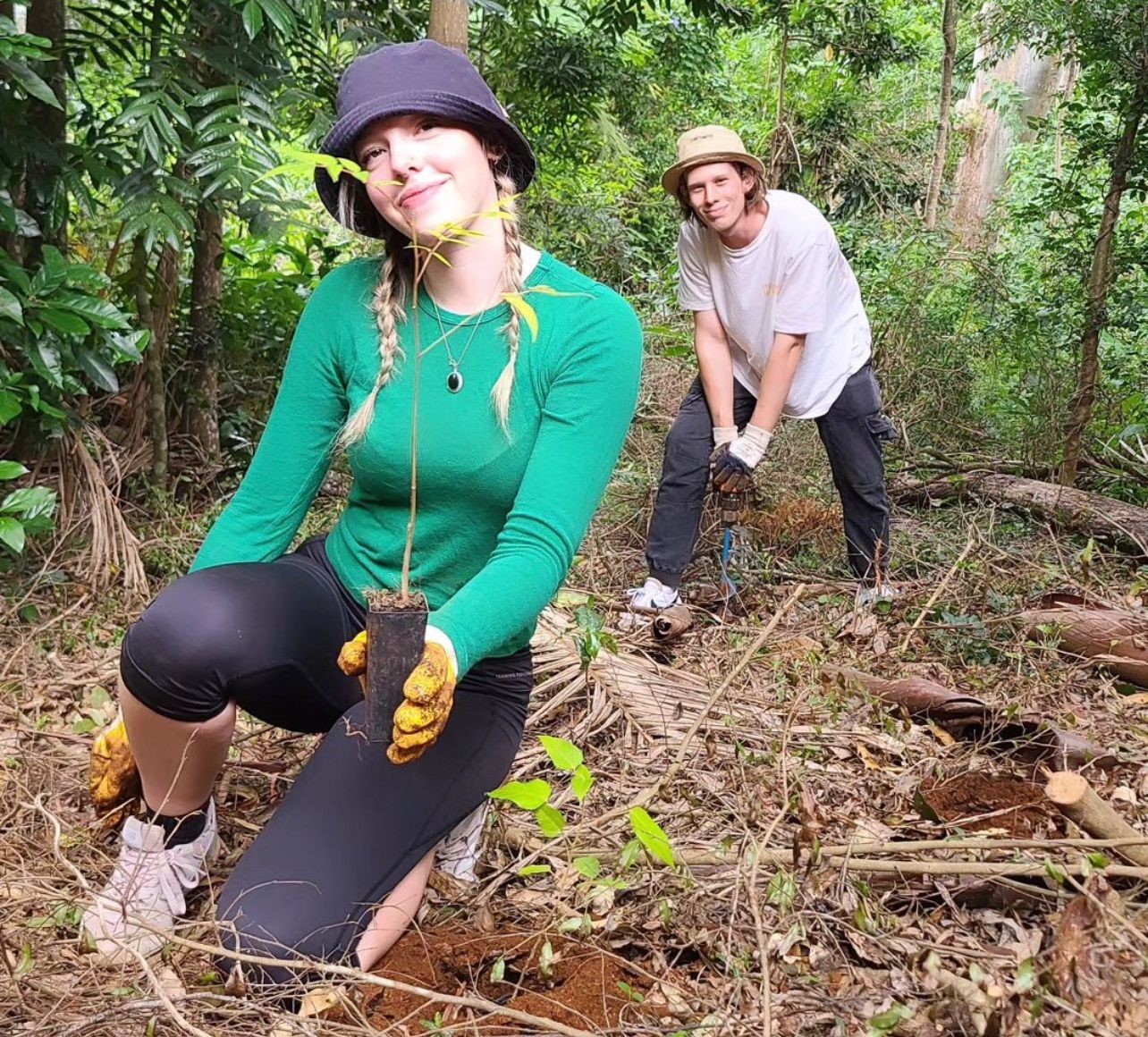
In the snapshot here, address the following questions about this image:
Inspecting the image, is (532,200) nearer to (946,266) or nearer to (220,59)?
(946,266)

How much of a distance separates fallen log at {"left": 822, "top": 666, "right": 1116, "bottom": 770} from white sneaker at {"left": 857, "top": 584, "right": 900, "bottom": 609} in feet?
1.88

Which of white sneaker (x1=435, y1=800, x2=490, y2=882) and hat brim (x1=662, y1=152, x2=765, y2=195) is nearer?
white sneaker (x1=435, y1=800, x2=490, y2=882)

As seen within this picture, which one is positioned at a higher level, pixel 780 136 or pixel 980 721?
pixel 780 136

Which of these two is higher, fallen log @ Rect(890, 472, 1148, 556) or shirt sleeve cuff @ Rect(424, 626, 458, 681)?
shirt sleeve cuff @ Rect(424, 626, 458, 681)

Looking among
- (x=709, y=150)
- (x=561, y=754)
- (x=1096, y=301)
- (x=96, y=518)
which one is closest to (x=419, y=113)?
(x=561, y=754)

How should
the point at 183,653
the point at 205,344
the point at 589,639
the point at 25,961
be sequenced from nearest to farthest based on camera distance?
the point at 25,961, the point at 183,653, the point at 589,639, the point at 205,344

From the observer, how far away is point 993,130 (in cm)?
1240

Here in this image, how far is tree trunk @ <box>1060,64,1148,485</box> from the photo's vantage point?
4.83 m

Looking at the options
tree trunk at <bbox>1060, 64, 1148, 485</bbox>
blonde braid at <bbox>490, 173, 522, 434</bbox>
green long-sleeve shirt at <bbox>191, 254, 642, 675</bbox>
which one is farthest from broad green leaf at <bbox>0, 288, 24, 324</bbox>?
tree trunk at <bbox>1060, 64, 1148, 485</bbox>

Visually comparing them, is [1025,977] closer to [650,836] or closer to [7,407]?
[650,836]

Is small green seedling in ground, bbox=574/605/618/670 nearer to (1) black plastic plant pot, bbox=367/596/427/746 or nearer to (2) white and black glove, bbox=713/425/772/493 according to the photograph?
(1) black plastic plant pot, bbox=367/596/427/746

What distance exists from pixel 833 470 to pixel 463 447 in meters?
2.32

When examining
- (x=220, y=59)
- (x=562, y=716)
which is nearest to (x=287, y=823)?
(x=562, y=716)

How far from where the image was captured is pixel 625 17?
512cm
